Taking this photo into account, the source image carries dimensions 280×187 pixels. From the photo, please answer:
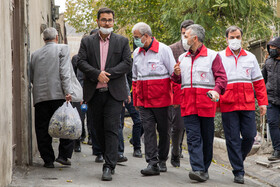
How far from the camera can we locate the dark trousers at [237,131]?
7.66m

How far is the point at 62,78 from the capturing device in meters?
8.00

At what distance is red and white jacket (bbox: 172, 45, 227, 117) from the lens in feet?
23.9

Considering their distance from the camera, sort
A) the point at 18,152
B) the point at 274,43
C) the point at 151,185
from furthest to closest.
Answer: the point at 274,43 < the point at 18,152 < the point at 151,185

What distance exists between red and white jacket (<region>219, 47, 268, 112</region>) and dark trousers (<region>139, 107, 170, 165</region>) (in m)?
0.86

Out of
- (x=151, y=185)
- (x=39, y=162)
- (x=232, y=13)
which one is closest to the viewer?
(x=151, y=185)

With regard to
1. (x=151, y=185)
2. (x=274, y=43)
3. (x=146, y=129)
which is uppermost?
(x=274, y=43)

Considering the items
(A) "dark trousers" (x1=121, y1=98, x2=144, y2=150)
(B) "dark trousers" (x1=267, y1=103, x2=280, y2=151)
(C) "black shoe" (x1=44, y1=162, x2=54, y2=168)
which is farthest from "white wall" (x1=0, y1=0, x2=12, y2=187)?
(B) "dark trousers" (x1=267, y1=103, x2=280, y2=151)

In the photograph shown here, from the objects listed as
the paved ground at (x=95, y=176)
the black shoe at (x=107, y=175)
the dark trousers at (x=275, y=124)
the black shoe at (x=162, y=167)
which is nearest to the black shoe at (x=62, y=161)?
the paved ground at (x=95, y=176)

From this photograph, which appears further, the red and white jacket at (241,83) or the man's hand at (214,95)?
the red and white jacket at (241,83)

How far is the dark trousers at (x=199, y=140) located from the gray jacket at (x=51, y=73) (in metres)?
1.90

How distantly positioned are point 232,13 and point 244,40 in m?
0.77

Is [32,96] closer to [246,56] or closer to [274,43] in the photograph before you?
[246,56]

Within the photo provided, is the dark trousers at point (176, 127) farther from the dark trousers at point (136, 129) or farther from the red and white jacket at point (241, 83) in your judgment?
the dark trousers at point (136, 129)

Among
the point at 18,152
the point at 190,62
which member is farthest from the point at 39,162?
the point at 190,62
